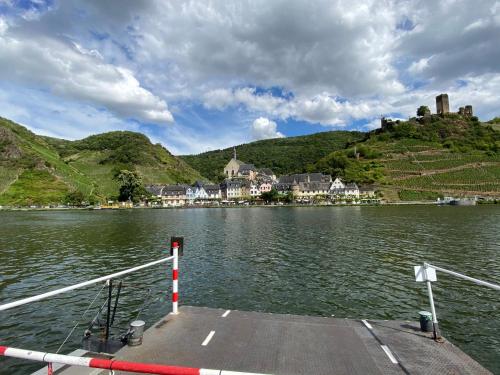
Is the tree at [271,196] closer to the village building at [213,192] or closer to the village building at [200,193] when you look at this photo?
the village building at [213,192]

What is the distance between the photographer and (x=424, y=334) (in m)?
8.83

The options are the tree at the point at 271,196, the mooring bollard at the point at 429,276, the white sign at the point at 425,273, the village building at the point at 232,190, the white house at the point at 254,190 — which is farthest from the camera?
the white house at the point at 254,190

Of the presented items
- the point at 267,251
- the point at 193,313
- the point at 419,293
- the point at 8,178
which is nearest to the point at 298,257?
the point at 267,251

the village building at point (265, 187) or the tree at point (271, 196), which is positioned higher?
the village building at point (265, 187)

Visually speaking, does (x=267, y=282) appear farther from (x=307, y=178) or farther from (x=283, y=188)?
(x=307, y=178)

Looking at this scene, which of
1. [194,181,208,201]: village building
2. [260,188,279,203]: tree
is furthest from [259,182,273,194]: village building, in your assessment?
[194,181,208,201]: village building

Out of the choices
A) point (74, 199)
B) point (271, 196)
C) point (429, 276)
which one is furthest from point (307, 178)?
point (429, 276)

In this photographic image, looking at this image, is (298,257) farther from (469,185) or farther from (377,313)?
(469,185)

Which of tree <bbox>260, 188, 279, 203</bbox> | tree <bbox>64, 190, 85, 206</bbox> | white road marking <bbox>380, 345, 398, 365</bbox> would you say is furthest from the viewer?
tree <bbox>260, 188, 279, 203</bbox>

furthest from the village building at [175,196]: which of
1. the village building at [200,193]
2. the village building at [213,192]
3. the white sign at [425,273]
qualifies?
the white sign at [425,273]

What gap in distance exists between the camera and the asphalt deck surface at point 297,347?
6.88 m

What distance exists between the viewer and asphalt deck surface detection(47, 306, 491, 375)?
688cm

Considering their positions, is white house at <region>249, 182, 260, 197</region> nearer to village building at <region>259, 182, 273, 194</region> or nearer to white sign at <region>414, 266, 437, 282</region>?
village building at <region>259, 182, 273, 194</region>

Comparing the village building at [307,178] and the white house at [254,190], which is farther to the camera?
the white house at [254,190]
